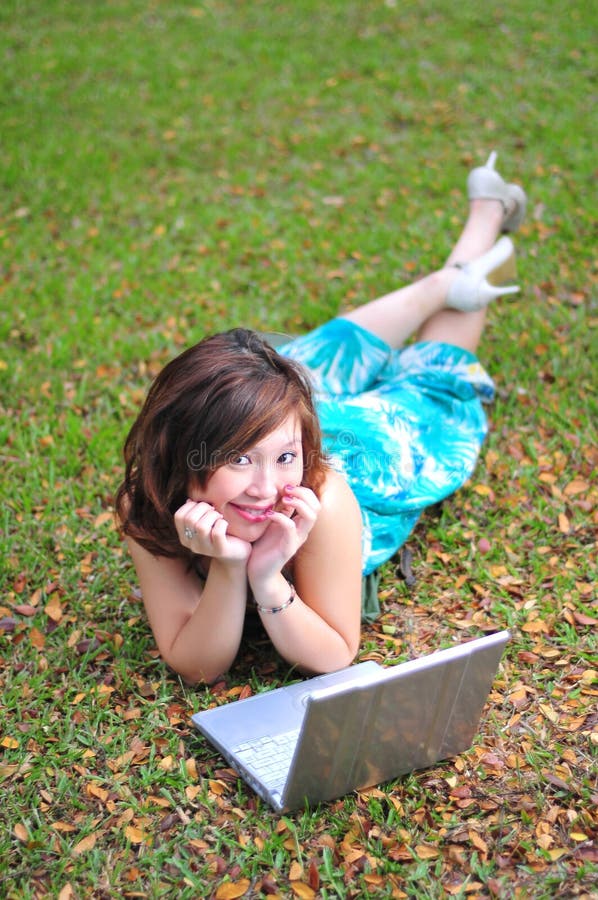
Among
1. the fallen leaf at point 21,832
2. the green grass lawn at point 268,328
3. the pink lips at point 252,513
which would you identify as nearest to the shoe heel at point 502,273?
the green grass lawn at point 268,328

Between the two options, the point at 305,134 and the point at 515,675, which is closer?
the point at 515,675

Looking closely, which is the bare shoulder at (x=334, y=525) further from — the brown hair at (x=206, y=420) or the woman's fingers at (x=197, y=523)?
the woman's fingers at (x=197, y=523)

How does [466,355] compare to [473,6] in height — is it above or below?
below

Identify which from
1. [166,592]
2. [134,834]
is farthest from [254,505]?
[134,834]

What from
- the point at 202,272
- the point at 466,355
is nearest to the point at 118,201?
the point at 202,272

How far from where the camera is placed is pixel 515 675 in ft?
10.5

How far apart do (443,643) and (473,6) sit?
8101 mm

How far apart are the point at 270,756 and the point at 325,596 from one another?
504 millimetres

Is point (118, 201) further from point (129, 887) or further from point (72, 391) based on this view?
point (129, 887)

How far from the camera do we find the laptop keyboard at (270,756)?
267 centimetres

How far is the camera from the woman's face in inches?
107

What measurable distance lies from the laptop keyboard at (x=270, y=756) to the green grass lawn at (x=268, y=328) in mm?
96

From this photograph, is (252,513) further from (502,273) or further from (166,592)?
(502,273)

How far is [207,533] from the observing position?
263 centimetres
